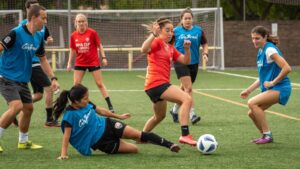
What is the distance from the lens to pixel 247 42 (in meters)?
33.0

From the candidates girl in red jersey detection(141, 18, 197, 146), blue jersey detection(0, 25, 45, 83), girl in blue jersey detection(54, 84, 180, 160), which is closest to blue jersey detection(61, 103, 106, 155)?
girl in blue jersey detection(54, 84, 180, 160)

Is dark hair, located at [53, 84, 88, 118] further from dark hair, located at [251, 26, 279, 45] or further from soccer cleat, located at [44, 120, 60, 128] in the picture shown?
soccer cleat, located at [44, 120, 60, 128]

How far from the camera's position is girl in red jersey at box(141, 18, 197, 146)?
8.62 m

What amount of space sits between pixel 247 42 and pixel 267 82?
81.0ft

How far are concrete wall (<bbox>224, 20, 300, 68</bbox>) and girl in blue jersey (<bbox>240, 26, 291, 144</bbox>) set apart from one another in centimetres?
2423

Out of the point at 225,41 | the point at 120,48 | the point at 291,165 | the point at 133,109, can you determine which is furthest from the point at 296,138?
the point at 225,41

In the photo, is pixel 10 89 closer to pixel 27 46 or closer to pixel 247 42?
pixel 27 46

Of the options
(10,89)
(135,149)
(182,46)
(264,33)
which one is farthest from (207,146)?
(182,46)

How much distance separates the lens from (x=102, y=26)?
28562 mm

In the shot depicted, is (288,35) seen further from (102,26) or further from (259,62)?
(259,62)

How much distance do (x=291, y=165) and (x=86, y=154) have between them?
248cm

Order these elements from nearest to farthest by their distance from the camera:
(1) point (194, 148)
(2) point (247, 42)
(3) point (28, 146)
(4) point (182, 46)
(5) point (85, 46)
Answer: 1. (1) point (194, 148)
2. (3) point (28, 146)
3. (4) point (182, 46)
4. (5) point (85, 46)
5. (2) point (247, 42)

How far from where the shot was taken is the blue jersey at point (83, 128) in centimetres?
787

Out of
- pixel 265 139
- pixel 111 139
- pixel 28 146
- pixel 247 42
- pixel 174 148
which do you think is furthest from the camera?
pixel 247 42
